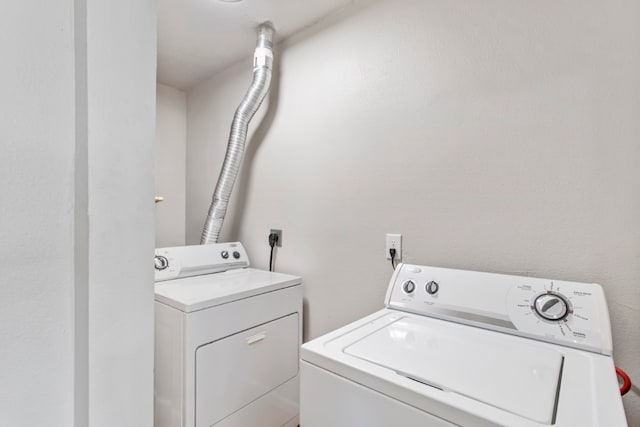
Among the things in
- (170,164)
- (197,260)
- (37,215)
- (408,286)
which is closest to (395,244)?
(408,286)

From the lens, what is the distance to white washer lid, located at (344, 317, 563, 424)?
2.15 ft

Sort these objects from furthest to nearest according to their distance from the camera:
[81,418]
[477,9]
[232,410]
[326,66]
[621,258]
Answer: [326,66] < [232,410] < [477,9] < [621,258] < [81,418]

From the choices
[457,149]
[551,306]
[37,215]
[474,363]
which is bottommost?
[474,363]

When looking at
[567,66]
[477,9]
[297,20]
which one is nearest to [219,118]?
[297,20]

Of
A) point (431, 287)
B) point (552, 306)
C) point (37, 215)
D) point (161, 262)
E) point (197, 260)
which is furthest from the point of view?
point (197, 260)

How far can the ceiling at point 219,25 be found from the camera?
5.35 ft

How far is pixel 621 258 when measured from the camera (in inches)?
38.9

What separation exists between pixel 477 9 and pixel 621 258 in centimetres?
103

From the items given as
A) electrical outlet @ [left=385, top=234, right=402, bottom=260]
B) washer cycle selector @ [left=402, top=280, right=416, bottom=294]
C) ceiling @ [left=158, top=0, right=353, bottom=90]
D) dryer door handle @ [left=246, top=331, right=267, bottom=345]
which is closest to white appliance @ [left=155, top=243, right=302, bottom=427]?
dryer door handle @ [left=246, top=331, right=267, bottom=345]

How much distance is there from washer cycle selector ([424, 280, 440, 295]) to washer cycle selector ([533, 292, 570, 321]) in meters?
0.30

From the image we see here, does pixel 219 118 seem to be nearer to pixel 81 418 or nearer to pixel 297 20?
pixel 297 20

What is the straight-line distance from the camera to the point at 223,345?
52.8 inches

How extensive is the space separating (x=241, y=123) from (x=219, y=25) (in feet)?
1.79

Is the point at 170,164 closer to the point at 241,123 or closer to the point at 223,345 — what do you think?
the point at 241,123
